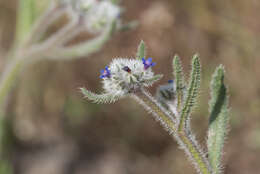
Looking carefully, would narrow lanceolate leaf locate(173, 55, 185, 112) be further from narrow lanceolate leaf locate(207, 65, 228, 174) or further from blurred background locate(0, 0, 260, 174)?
blurred background locate(0, 0, 260, 174)

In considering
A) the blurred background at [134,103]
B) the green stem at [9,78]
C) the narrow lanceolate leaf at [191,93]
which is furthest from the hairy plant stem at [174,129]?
the blurred background at [134,103]

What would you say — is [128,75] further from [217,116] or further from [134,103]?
[134,103]

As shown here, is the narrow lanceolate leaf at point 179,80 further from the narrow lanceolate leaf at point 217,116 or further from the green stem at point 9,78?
the green stem at point 9,78

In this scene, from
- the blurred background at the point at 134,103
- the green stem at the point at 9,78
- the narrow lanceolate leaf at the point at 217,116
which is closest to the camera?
the narrow lanceolate leaf at the point at 217,116

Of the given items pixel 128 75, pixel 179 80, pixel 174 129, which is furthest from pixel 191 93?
pixel 128 75

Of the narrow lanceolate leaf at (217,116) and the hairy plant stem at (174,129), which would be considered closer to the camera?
the hairy plant stem at (174,129)

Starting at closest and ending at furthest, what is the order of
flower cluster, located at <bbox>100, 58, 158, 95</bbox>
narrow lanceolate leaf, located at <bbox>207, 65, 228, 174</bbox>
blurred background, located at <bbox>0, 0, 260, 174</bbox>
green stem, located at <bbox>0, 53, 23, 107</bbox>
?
flower cluster, located at <bbox>100, 58, 158, 95</bbox> < narrow lanceolate leaf, located at <bbox>207, 65, 228, 174</bbox> < green stem, located at <bbox>0, 53, 23, 107</bbox> < blurred background, located at <bbox>0, 0, 260, 174</bbox>

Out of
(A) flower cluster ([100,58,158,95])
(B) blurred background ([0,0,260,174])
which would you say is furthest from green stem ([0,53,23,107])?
(A) flower cluster ([100,58,158,95])
